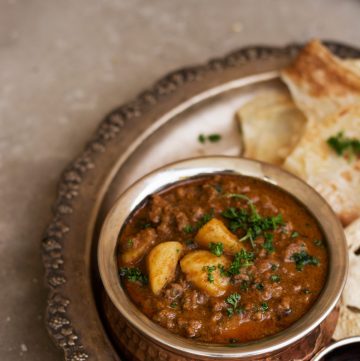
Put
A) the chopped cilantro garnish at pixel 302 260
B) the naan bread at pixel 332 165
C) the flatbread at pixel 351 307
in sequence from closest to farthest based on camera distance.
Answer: the chopped cilantro garnish at pixel 302 260
the flatbread at pixel 351 307
the naan bread at pixel 332 165

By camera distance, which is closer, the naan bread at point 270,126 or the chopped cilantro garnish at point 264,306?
the chopped cilantro garnish at point 264,306

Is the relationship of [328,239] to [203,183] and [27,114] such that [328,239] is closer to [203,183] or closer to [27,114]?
[203,183]

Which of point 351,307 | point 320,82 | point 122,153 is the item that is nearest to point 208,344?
point 351,307

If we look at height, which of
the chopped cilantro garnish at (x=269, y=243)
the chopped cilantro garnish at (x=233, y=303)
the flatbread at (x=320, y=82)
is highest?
the flatbread at (x=320, y=82)

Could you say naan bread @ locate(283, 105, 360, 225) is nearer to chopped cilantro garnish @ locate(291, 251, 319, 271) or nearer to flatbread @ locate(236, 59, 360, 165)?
flatbread @ locate(236, 59, 360, 165)

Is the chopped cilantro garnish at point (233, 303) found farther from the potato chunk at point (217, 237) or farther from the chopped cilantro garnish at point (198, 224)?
the chopped cilantro garnish at point (198, 224)

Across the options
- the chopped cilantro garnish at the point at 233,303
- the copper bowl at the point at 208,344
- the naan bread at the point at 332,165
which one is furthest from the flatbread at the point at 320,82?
the chopped cilantro garnish at the point at 233,303

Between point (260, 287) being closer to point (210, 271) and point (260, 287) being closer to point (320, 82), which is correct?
point (210, 271)
